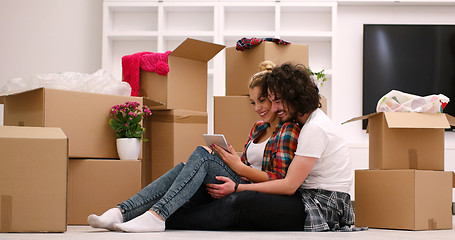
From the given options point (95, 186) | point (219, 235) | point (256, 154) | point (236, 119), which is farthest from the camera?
point (236, 119)

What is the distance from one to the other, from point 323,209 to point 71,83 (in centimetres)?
119

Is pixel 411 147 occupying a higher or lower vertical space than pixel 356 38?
lower

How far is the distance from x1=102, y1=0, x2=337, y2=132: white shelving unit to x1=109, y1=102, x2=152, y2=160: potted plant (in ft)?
5.31

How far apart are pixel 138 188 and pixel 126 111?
1.11 feet

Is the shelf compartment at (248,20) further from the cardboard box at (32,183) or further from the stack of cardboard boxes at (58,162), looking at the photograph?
the cardboard box at (32,183)

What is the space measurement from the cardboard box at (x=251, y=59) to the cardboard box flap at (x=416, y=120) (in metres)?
0.71

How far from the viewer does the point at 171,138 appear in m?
2.93

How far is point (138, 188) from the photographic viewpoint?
258cm

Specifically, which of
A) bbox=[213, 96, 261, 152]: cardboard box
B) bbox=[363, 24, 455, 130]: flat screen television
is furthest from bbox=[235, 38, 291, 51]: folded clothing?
bbox=[363, 24, 455, 130]: flat screen television

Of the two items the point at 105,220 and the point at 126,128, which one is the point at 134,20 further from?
the point at 105,220

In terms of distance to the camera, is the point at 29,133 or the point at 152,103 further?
the point at 152,103

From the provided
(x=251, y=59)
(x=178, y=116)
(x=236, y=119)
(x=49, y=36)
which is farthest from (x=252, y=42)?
(x=49, y=36)

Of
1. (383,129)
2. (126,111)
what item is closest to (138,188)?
(126,111)

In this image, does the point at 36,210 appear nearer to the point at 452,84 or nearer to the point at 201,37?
the point at 201,37
